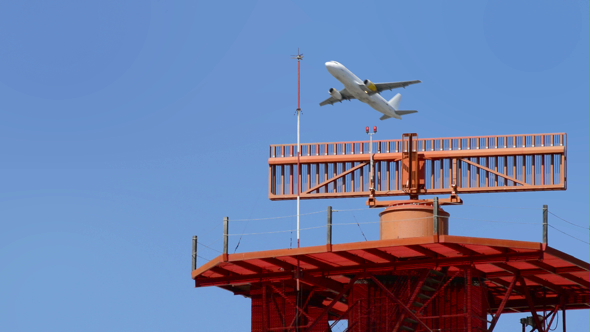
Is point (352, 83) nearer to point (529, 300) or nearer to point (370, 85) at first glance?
point (370, 85)

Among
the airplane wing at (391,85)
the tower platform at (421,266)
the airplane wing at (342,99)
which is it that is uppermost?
the airplane wing at (391,85)

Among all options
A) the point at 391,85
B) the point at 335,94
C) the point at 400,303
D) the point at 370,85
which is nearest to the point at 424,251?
the point at 400,303

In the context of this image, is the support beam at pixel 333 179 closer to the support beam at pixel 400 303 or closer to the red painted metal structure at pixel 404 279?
the red painted metal structure at pixel 404 279

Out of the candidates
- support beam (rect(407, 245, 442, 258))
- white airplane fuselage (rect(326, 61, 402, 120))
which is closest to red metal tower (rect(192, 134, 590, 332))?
support beam (rect(407, 245, 442, 258))

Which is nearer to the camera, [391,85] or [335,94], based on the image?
[391,85]

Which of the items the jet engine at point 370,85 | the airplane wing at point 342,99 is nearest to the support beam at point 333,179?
the jet engine at point 370,85

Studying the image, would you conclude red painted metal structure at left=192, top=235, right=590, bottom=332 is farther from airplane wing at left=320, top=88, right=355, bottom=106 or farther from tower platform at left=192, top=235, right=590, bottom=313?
airplane wing at left=320, top=88, right=355, bottom=106

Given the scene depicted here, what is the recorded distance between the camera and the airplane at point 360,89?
4104 inches

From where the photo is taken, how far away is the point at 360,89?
105 meters

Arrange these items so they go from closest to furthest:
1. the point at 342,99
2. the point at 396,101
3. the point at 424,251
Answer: the point at 424,251, the point at 342,99, the point at 396,101

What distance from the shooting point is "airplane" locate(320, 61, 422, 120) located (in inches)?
4104

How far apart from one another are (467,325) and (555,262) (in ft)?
15.7

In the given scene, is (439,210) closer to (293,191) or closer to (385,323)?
(385,323)

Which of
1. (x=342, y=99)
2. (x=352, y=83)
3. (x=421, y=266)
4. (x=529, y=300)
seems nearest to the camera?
(x=421, y=266)
